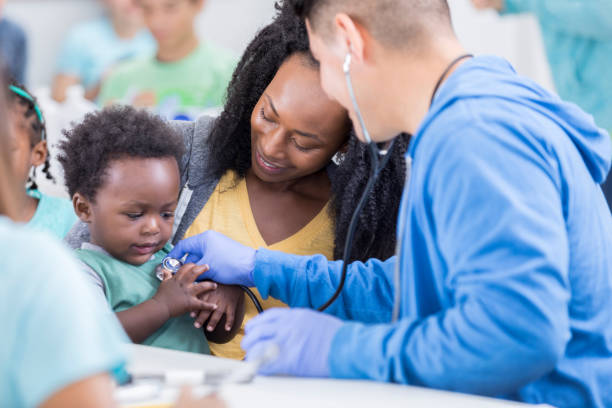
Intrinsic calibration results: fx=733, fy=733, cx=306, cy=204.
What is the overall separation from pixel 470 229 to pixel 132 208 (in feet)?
2.68

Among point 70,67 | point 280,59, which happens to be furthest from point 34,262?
point 70,67

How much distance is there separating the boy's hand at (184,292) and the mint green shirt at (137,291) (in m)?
0.06

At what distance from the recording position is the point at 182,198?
5.45 feet

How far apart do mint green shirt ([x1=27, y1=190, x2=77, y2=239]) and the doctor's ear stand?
3.17 feet

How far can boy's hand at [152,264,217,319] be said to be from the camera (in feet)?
4.81

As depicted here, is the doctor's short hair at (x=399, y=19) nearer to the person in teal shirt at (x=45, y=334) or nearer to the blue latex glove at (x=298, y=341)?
the blue latex glove at (x=298, y=341)

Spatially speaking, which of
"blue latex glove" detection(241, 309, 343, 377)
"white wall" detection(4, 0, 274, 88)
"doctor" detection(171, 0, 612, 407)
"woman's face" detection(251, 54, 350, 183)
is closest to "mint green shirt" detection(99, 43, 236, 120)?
"white wall" detection(4, 0, 274, 88)

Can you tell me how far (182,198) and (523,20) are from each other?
2.89m

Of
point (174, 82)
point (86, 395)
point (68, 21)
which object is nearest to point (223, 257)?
point (86, 395)

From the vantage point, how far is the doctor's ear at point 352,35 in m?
1.17

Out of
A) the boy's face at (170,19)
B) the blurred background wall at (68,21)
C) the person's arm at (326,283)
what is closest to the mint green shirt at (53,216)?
the person's arm at (326,283)

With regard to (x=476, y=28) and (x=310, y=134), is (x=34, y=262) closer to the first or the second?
(x=310, y=134)

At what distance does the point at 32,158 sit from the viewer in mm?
1843

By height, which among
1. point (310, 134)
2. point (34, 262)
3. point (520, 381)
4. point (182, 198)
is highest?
point (34, 262)
